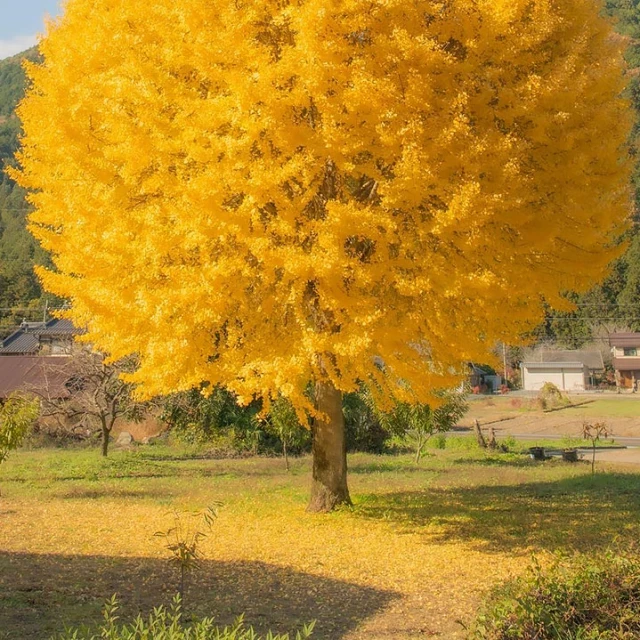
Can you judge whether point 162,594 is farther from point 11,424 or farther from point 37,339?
point 37,339

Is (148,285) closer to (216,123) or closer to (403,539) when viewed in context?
(216,123)

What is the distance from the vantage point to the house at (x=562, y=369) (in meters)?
75.9

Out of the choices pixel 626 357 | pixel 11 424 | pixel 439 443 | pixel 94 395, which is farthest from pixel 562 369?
pixel 11 424

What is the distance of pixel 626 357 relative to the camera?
7425 centimetres

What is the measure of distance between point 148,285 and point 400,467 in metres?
12.9

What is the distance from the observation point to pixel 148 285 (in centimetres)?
955

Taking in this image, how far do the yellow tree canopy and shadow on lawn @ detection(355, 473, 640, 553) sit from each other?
261cm

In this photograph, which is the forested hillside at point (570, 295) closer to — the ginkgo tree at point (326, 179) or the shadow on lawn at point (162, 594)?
the ginkgo tree at point (326, 179)

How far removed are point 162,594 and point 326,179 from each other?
5.46 m

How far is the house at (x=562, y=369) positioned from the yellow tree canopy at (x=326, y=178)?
68.7 metres

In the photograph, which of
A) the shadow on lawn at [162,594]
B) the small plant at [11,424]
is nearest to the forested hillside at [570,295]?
the small plant at [11,424]

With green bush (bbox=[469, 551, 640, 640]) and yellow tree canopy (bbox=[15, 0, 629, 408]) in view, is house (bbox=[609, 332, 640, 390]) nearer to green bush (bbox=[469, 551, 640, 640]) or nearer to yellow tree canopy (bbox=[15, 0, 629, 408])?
yellow tree canopy (bbox=[15, 0, 629, 408])

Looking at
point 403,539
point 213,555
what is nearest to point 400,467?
point 403,539

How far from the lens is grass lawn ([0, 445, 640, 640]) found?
6949 mm
